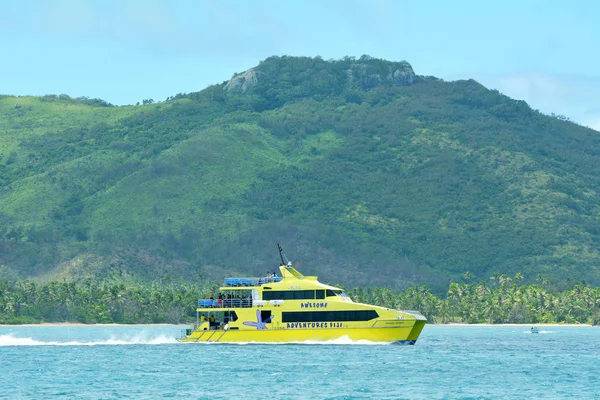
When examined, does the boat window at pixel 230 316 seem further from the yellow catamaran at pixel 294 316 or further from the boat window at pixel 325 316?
the boat window at pixel 325 316

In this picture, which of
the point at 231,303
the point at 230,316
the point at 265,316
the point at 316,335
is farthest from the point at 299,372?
the point at 230,316

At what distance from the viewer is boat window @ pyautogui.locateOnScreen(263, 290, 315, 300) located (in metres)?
88.3

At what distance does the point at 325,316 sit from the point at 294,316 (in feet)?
7.85

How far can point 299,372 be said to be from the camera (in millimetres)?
76062

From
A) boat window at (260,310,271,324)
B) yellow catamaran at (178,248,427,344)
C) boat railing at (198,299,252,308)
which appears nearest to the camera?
yellow catamaran at (178,248,427,344)

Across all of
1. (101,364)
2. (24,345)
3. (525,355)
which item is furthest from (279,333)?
(24,345)

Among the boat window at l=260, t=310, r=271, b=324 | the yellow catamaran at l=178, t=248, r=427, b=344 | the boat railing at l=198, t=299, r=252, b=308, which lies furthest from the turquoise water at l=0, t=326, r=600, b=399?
the boat railing at l=198, t=299, r=252, b=308

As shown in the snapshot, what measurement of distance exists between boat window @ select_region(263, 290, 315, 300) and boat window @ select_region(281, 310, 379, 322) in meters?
1.24

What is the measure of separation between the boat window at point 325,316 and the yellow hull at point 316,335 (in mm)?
851

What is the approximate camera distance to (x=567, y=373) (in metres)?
80.1

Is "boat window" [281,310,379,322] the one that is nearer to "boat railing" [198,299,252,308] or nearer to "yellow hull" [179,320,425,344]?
"yellow hull" [179,320,425,344]

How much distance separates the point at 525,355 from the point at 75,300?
115264 mm

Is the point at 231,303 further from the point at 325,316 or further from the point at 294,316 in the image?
the point at 325,316

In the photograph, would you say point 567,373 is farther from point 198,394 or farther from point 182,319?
point 182,319
